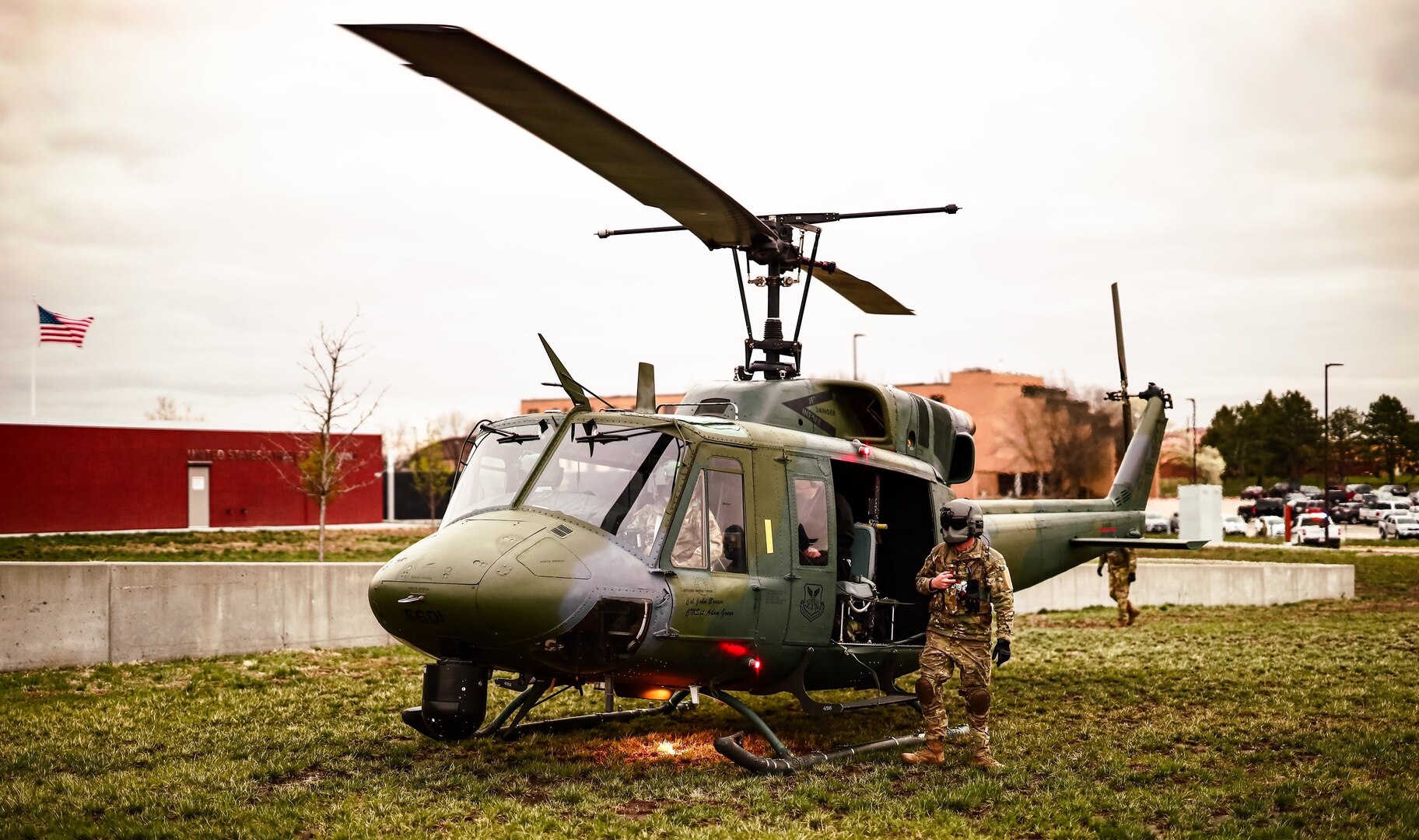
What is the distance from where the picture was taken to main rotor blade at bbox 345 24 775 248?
6047mm

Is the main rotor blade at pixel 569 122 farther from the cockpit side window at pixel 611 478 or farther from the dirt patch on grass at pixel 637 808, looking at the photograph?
the dirt patch on grass at pixel 637 808

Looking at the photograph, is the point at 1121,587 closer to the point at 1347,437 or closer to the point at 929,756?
the point at 929,756

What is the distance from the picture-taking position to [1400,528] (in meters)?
Result: 50.0

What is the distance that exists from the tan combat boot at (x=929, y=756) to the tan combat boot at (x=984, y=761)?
0.25 m

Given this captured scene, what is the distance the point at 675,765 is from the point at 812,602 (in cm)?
164

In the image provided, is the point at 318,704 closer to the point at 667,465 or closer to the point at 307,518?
the point at 667,465

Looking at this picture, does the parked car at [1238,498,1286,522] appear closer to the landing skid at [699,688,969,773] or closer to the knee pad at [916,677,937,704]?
the knee pad at [916,677,937,704]

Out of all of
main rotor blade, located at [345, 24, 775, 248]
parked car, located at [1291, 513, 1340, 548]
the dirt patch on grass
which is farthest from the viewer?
parked car, located at [1291, 513, 1340, 548]

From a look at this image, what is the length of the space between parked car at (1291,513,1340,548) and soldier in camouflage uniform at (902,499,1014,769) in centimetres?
3762

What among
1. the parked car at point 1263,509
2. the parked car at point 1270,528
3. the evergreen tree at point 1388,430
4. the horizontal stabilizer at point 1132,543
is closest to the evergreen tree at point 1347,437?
the evergreen tree at point 1388,430

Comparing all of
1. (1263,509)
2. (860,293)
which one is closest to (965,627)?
(860,293)

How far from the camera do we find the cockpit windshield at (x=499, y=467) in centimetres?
856

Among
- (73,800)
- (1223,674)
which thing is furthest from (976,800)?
(1223,674)

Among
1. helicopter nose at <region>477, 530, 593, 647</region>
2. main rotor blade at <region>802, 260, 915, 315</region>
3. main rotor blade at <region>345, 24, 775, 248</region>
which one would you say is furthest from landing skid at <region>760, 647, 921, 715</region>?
main rotor blade at <region>802, 260, 915, 315</region>
